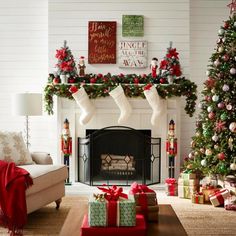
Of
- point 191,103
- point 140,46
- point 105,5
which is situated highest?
point 105,5

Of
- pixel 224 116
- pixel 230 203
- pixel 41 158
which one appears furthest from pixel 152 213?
pixel 224 116

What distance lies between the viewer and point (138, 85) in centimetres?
568

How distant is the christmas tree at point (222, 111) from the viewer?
16.0 feet

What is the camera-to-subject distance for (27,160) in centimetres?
459

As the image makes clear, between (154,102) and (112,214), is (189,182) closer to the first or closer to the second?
(154,102)

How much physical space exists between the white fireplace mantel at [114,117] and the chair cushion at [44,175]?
1.31 m

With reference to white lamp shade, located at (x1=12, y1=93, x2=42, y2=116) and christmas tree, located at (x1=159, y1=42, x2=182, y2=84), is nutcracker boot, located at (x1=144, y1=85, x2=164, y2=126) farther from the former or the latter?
white lamp shade, located at (x1=12, y1=93, x2=42, y2=116)

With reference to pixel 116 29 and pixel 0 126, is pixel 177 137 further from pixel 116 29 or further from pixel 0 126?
pixel 0 126

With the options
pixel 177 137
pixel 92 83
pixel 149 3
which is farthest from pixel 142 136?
pixel 149 3

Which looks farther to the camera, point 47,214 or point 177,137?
point 177,137

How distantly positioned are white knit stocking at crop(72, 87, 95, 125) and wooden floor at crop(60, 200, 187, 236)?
2.55 metres

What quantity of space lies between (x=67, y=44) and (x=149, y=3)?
119cm

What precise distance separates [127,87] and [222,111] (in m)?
1.29

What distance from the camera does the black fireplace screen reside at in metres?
5.88
